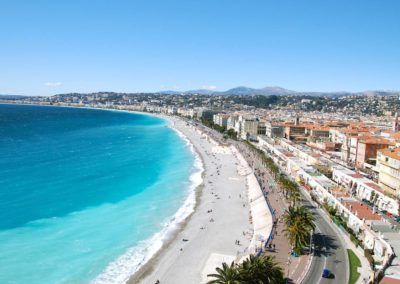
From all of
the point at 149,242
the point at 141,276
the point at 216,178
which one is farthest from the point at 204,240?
the point at 216,178

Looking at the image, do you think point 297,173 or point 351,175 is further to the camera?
point 297,173

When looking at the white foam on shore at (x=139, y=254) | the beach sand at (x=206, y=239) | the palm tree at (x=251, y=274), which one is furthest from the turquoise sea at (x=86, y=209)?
the palm tree at (x=251, y=274)

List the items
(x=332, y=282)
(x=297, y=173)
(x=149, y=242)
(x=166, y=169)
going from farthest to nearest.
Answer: (x=166, y=169) → (x=297, y=173) → (x=149, y=242) → (x=332, y=282)

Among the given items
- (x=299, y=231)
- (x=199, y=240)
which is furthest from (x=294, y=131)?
(x=299, y=231)

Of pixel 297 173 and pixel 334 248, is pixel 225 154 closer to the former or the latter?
pixel 297 173

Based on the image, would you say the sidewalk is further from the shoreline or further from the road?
the shoreline
